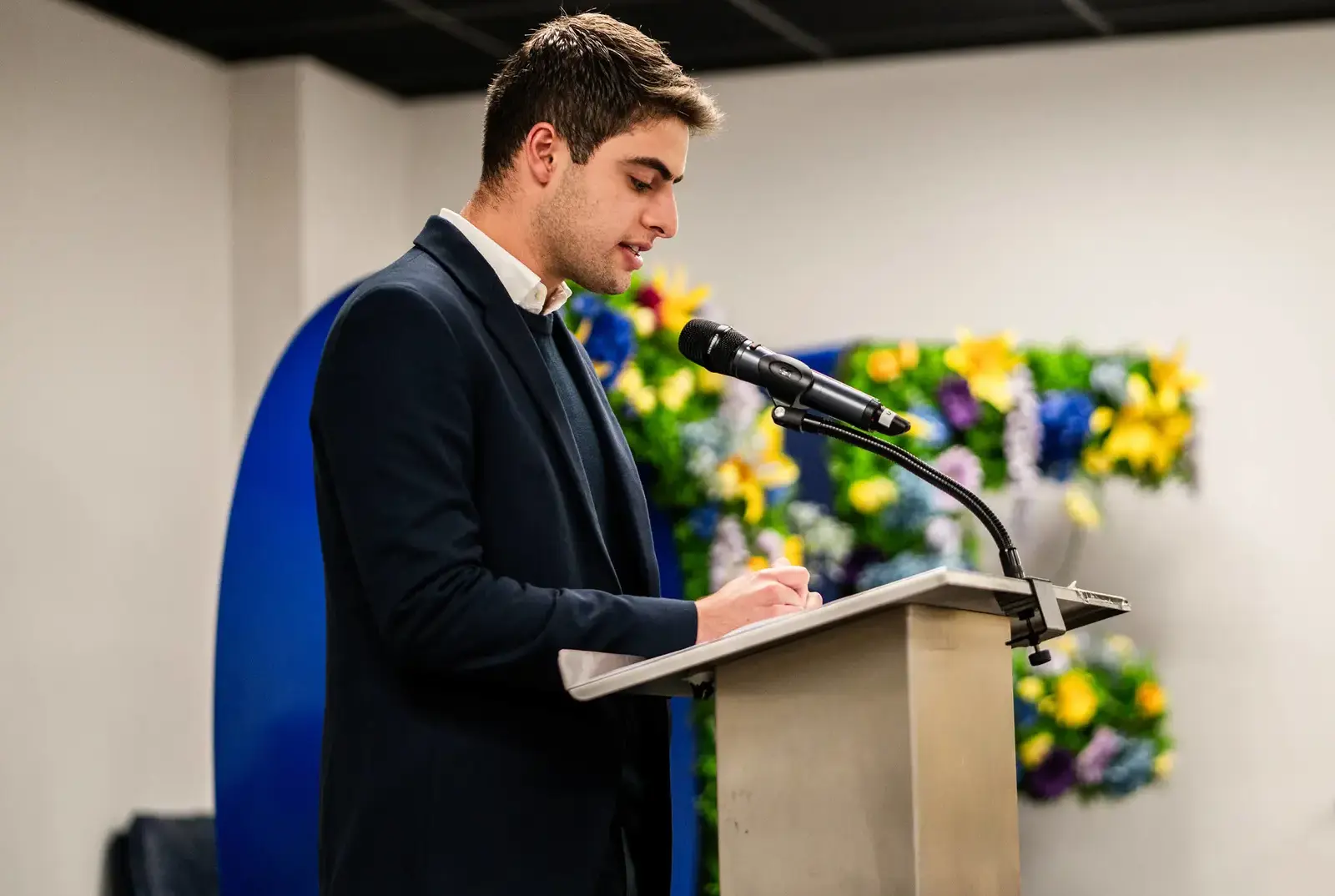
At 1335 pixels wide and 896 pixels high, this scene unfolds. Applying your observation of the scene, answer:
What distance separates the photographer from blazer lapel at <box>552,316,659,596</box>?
65.8 inches

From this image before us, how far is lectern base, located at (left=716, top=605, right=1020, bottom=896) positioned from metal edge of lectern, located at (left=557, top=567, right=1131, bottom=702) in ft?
0.11

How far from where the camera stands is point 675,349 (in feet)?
11.0

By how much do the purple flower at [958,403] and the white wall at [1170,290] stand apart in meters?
0.95

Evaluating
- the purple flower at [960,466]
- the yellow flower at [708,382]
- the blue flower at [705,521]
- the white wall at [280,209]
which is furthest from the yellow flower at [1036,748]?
the white wall at [280,209]

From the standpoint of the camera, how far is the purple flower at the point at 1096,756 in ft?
12.2

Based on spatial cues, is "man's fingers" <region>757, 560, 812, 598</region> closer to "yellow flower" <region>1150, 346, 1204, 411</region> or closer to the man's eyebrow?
the man's eyebrow

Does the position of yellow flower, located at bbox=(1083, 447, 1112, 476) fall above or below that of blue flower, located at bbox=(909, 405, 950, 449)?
below

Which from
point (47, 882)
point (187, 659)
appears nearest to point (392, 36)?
point (187, 659)

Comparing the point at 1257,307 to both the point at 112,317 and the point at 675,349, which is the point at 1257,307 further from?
the point at 112,317

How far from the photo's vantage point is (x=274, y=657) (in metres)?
2.93

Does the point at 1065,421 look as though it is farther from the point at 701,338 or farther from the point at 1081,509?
the point at 701,338

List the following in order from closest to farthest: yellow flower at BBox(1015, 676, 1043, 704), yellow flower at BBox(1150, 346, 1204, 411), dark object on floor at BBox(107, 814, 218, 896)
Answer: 1. yellow flower at BBox(1015, 676, 1043, 704)
2. yellow flower at BBox(1150, 346, 1204, 411)
3. dark object on floor at BBox(107, 814, 218, 896)

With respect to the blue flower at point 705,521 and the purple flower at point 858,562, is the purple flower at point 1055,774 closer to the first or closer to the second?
the purple flower at point 858,562

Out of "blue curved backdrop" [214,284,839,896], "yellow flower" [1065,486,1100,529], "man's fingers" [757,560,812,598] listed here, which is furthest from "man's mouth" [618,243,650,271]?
"yellow flower" [1065,486,1100,529]
